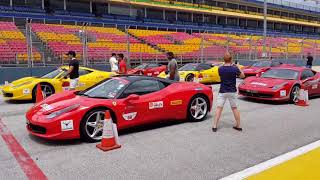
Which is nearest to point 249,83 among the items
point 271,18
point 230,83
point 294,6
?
point 230,83

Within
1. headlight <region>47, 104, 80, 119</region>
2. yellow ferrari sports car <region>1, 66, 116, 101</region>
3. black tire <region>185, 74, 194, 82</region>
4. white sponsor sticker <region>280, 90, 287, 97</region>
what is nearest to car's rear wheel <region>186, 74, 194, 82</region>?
black tire <region>185, 74, 194, 82</region>

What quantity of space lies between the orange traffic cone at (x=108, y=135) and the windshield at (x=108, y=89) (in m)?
0.96

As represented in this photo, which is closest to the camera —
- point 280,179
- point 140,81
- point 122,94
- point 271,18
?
point 280,179

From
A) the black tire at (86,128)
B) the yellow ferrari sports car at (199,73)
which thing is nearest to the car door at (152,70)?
the yellow ferrari sports car at (199,73)

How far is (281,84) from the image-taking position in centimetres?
1059

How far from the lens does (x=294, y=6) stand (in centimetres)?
6669

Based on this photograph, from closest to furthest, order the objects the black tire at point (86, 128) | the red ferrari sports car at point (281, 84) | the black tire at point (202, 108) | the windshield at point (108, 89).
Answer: the black tire at point (86, 128)
the windshield at point (108, 89)
the black tire at point (202, 108)
the red ferrari sports car at point (281, 84)

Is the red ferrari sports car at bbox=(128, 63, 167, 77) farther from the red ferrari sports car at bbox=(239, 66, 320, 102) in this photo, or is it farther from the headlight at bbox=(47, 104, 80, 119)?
the headlight at bbox=(47, 104, 80, 119)

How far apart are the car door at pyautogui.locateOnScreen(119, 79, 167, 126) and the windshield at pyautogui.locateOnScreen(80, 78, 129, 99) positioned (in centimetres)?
15

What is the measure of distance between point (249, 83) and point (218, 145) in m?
5.68

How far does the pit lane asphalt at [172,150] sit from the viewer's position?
4.72 m

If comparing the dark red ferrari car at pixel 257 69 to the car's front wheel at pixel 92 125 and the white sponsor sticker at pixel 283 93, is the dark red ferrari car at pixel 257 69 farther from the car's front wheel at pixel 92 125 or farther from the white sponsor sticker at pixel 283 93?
the car's front wheel at pixel 92 125

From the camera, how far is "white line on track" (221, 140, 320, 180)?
4594 mm

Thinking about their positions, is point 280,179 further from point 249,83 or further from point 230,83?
point 249,83
